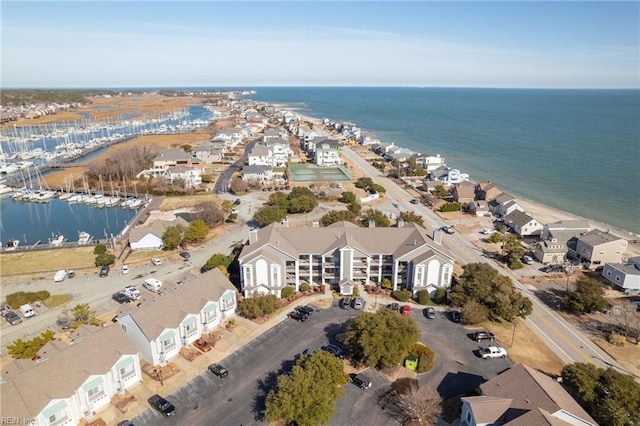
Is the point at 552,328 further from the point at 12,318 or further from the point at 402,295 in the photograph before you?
the point at 12,318

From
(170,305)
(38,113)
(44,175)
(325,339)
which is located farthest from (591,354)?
(38,113)

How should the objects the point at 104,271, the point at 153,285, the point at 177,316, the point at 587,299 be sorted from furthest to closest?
1. the point at 104,271
2. the point at 153,285
3. the point at 587,299
4. the point at 177,316

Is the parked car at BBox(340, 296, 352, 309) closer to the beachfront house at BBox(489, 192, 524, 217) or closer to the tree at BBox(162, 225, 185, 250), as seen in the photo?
the tree at BBox(162, 225, 185, 250)

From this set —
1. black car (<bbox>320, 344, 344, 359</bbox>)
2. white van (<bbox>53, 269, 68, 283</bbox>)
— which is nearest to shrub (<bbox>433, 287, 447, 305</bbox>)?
black car (<bbox>320, 344, 344, 359</bbox>)

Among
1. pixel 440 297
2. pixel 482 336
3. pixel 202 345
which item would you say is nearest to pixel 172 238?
pixel 202 345

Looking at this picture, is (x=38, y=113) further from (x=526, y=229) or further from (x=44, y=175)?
(x=526, y=229)

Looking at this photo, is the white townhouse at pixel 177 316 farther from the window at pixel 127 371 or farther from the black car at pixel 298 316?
the black car at pixel 298 316
